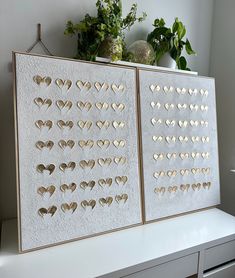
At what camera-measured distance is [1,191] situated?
121cm

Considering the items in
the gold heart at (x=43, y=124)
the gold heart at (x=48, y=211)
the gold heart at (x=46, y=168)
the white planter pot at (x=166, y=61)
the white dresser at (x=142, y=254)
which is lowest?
the white dresser at (x=142, y=254)

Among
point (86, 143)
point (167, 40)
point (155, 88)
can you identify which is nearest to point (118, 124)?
point (86, 143)

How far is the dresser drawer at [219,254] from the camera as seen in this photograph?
3.68 ft

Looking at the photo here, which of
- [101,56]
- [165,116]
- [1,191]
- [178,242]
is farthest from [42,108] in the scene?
[178,242]

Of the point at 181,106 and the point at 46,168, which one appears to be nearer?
the point at 46,168

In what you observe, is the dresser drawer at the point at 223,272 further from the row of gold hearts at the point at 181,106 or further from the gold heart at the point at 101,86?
the gold heart at the point at 101,86

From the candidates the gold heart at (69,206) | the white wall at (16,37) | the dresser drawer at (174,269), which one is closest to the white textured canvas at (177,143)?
the dresser drawer at (174,269)

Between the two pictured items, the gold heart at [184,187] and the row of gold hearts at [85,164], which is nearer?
the row of gold hearts at [85,164]

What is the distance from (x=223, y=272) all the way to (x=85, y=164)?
84cm

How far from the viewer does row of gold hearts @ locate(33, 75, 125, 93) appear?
3.22 ft

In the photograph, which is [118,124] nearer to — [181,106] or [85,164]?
[85,164]

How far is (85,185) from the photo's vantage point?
107 centimetres

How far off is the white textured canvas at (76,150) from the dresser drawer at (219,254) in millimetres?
362

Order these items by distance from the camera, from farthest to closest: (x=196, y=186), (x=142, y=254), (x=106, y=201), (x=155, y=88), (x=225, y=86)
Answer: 1. (x=225, y=86)
2. (x=196, y=186)
3. (x=155, y=88)
4. (x=106, y=201)
5. (x=142, y=254)
